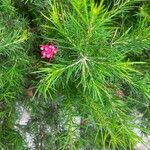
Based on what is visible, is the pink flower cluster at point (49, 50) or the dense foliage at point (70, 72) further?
the pink flower cluster at point (49, 50)

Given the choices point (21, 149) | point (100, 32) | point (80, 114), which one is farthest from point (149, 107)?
point (100, 32)

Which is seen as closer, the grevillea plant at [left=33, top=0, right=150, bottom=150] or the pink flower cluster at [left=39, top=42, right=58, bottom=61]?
the grevillea plant at [left=33, top=0, right=150, bottom=150]

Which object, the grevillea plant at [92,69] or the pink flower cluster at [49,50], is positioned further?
the pink flower cluster at [49,50]

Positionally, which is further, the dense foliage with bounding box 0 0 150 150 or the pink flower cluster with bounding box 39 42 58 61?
the pink flower cluster with bounding box 39 42 58 61

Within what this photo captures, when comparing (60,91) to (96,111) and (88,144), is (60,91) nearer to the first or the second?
(96,111)

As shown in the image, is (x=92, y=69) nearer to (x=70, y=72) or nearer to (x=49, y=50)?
(x=70, y=72)
